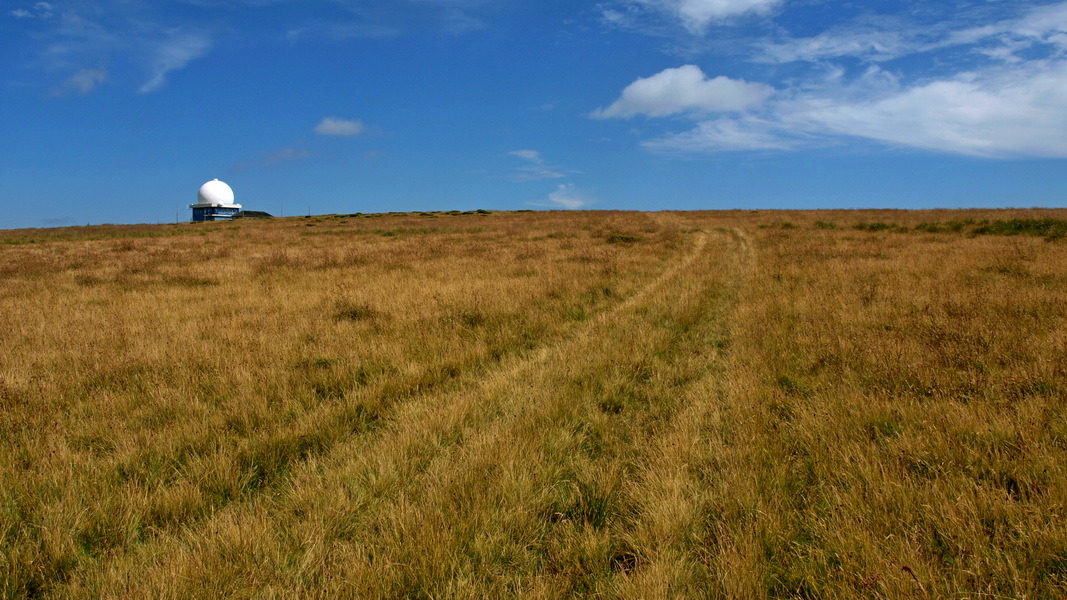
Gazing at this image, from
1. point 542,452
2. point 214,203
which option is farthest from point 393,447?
point 214,203

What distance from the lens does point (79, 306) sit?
9.88 m

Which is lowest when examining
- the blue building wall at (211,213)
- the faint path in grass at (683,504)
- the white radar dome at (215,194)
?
the faint path in grass at (683,504)

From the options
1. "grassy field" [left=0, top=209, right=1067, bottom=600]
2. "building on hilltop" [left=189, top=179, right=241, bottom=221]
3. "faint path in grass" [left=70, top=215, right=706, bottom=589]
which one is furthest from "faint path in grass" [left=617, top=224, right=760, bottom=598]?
"building on hilltop" [left=189, top=179, right=241, bottom=221]

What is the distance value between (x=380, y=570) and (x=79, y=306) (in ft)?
36.8

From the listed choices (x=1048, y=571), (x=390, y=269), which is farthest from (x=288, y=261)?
(x=1048, y=571)

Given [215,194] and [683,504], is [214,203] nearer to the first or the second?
[215,194]

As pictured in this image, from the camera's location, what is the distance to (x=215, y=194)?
88.4m

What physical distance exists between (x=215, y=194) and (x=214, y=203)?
5.97ft

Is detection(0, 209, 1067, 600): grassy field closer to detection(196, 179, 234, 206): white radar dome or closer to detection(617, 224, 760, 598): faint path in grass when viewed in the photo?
detection(617, 224, 760, 598): faint path in grass

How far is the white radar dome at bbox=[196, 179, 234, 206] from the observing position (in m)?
88.1

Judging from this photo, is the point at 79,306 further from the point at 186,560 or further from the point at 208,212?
the point at 208,212

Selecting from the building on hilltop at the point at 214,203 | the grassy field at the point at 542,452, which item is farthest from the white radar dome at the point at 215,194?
the grassy field at the point at 542,452

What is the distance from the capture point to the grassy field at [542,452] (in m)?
2.63

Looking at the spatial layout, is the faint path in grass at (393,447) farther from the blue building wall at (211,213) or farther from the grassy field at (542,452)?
the blue building wall at (211,213)
